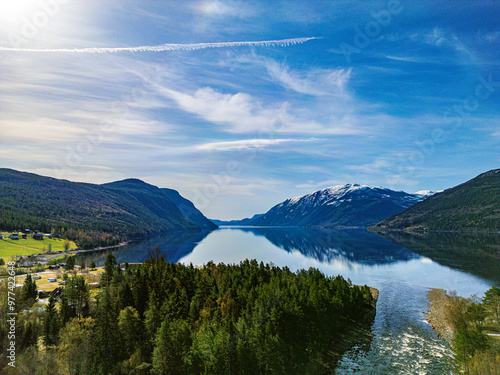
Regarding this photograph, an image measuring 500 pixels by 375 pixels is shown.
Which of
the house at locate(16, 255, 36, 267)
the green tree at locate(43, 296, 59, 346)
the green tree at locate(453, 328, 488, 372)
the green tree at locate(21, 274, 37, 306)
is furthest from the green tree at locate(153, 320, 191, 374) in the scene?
the house at locate(16, 255, 36, 267)

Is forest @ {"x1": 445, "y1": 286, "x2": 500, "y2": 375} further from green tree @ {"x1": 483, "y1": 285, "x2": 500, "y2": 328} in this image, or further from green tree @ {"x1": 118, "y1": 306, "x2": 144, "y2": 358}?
green tree @ {"x1": 118, "y1": 306, "x2": 144, "y2": 358}

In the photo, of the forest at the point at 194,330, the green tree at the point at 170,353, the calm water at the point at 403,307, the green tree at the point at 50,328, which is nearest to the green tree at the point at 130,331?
the forest at the point at 194,330

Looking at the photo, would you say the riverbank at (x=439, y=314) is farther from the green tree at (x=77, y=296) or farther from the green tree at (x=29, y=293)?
the green tree at (x=29, y=293)

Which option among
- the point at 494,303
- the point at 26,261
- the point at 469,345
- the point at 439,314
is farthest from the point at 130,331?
the point at 26,261

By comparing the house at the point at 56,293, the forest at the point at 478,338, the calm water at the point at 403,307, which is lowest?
the house at the point at 56,293

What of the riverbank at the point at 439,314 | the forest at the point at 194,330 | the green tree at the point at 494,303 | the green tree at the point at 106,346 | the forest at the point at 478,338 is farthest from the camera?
the riverbank at the point at 439,314

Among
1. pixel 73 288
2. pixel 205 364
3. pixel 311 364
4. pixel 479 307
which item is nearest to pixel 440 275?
pixel 479 307

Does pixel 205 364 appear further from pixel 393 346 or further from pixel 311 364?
pixel 393 346
